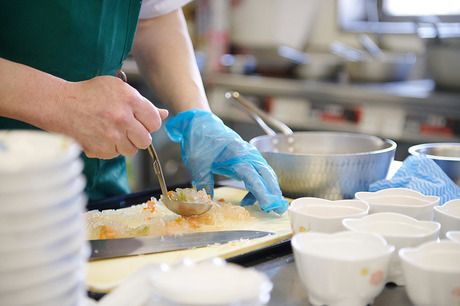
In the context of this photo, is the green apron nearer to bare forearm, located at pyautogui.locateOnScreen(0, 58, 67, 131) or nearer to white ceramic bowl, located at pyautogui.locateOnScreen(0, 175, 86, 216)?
bare forearm, located at pyautogui.locateOnScreen(0, 58, 67, 131)

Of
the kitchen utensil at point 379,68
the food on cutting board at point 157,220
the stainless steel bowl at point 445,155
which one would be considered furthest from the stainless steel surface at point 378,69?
the food on cutting board at point 157,220

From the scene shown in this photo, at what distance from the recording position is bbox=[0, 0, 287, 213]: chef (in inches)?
48.4

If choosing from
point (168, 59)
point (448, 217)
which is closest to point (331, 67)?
point (168, 59)

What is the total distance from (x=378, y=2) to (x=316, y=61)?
744 mm

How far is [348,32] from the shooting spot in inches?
155

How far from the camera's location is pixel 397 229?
1019mm

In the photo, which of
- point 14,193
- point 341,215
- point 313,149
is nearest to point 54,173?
point 14,193

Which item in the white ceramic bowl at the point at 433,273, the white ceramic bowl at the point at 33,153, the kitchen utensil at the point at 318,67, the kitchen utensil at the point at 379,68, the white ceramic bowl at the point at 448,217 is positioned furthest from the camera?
the kitchen utensil at the point at 318,67

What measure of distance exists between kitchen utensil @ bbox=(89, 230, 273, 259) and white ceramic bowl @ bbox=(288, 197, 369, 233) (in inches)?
4.7

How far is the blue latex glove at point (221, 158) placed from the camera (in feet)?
4.46

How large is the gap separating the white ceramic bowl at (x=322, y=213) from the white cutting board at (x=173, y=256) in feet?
0.32

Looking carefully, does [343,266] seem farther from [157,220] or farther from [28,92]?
[28,92]

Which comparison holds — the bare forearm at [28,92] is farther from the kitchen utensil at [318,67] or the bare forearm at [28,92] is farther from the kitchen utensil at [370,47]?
the kitchen utensil at [370,47]

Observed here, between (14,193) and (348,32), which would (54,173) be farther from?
(348,32)
